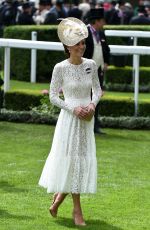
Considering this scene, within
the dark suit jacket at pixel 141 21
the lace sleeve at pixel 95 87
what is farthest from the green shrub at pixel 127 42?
the lace sleeve at pixel 95 87

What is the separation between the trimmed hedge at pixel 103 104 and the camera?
572 inches

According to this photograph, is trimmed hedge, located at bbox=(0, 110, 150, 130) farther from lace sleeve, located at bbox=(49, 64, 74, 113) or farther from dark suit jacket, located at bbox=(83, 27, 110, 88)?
lace sleeve, located at bbox=(49, 64, 74, 113)

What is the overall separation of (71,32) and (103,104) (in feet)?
21.9

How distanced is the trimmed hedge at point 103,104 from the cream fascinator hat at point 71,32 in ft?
21.2

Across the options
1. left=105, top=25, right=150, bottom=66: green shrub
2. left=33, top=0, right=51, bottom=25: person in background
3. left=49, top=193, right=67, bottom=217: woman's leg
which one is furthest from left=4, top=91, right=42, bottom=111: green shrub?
left=33, top=0, right=51, bottom=25: person in background

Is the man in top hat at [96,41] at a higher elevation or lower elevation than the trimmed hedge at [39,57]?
higher

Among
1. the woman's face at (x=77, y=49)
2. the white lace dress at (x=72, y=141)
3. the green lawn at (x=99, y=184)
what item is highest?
the woman's face at (x=77, y=49)

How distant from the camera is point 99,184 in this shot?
9.95 metres

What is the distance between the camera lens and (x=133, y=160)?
11.6 meters

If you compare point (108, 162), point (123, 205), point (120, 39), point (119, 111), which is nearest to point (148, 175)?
point (108, 162)

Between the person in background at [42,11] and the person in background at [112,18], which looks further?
the person in background at [112,18]

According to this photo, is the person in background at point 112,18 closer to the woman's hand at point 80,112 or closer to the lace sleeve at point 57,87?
the lace sleeve at point 57,87

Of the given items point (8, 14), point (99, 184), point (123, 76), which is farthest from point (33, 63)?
point (8, 14)

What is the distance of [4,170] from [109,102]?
4243 millimetres
